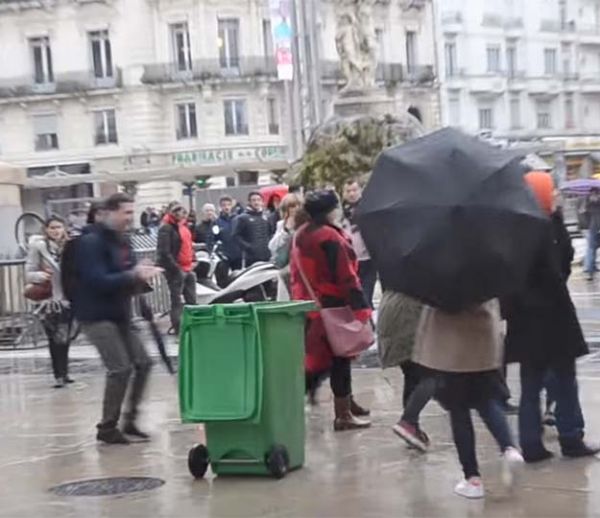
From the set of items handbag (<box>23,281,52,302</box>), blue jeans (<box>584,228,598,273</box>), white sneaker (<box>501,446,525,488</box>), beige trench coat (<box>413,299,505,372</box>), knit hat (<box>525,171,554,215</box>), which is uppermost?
knit hat (<box>525,171,554,215</box>)

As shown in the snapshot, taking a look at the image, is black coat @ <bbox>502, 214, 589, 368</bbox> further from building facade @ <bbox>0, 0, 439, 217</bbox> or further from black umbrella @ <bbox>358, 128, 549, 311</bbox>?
building facade @ <bbox>0, 0, 439, 217</bbox>

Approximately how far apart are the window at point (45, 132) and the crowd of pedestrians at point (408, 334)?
4331cm

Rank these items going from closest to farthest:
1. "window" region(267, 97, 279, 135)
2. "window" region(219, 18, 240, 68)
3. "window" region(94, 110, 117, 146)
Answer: "window" region(219, 18, 240, 68) < "window" region(267, 97, 279, 135) < "window" region(94, 110, 117, 146)

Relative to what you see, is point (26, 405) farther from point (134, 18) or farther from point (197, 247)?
point (134, 18)

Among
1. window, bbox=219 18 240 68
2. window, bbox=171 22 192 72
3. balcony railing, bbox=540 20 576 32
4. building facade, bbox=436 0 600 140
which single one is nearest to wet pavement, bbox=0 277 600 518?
window, bbox=171 22 192 72

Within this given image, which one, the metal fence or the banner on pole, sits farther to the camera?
the banner on pole

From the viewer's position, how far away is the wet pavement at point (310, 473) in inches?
295

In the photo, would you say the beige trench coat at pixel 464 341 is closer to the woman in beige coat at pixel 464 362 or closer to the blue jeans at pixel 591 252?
the woman in beige coat at pixel 464 362

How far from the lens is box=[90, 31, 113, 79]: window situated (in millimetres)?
54938

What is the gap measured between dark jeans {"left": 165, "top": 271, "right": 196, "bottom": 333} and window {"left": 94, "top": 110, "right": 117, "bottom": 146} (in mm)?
38613

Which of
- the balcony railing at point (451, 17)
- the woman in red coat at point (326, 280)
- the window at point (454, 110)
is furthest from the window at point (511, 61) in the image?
the woman in red coat at point (326, 280)

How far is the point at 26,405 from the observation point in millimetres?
12109

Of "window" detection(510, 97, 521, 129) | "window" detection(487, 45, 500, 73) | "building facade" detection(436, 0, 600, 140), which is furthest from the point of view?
"window" detection(510, 97, 521, 129)

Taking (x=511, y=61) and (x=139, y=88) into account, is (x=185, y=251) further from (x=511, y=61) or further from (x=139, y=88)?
(x=511, y=61)
